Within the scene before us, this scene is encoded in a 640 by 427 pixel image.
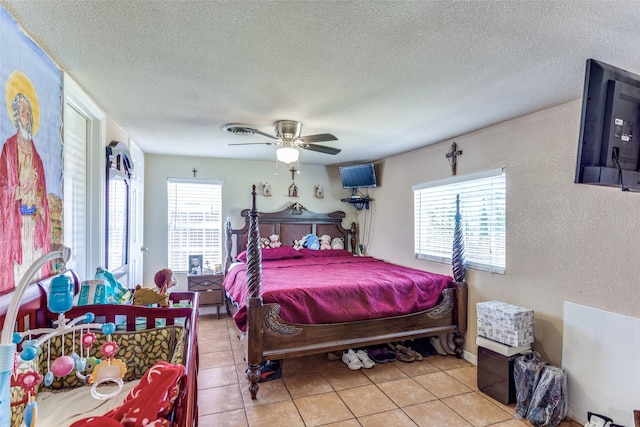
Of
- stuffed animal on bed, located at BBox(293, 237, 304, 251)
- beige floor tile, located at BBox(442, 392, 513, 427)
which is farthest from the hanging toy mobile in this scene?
stuffed animal on bed, located at BBox(293, 237, 304, 251)

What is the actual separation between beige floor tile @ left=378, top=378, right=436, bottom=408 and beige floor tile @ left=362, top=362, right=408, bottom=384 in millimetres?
68

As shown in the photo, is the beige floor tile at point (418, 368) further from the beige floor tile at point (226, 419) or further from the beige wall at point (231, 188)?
the beige wall at point (231, 188)

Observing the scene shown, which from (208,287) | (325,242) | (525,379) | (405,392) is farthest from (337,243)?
(525,379)

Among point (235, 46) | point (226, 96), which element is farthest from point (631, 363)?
point (226, 96)

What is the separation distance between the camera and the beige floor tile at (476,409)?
7.94 ft

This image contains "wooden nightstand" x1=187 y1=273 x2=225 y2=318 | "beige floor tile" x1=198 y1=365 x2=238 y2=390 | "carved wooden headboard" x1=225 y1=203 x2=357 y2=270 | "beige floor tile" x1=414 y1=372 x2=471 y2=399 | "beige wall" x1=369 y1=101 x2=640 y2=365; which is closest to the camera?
"beige wall" x1=369 y1=101 x2=640 y2=365

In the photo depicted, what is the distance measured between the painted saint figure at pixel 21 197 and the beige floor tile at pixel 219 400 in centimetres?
151

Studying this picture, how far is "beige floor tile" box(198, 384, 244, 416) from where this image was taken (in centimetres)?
253

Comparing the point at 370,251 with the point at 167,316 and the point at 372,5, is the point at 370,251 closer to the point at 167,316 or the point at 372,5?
the point at 167,316

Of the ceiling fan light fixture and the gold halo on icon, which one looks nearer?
the gold halo on icon

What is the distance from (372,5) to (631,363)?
8.67ft

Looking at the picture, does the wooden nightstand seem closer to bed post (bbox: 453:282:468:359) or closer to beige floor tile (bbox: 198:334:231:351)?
beige floor tile (bbox: 198:334:231:351)

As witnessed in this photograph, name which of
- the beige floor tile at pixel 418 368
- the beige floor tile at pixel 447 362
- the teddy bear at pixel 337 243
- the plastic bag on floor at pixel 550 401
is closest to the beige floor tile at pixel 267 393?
the beige floor tile at pixel 418 368

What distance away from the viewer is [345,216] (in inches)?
223
